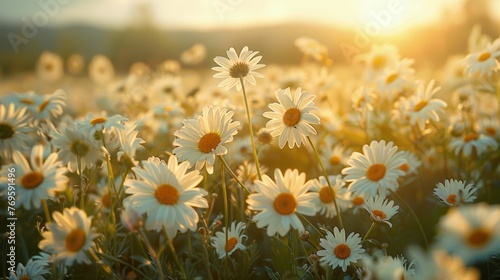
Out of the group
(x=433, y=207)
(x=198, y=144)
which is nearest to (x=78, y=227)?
(x=198, y=144)

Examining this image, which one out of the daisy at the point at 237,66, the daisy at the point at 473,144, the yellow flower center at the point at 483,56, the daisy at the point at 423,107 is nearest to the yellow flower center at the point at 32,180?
the daisy at the point at 237,66

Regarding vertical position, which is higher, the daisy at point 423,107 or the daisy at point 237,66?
the daisy at point 237,66

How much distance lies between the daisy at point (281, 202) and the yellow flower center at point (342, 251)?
26cm

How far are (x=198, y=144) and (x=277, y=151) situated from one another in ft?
7.10

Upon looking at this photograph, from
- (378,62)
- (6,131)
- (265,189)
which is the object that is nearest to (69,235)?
(265,189)

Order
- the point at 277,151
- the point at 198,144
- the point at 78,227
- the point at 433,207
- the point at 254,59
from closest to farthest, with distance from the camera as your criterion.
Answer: the point at 78,227, the point at 198,144, the point at 254,59, the point at 433,207, the point at 277,151

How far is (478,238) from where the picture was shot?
3.32ft

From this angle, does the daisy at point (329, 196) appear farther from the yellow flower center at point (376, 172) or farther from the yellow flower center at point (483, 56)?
the yellow flower center at point (483, 56)

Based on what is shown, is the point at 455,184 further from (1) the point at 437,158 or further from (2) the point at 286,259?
(1) the point at 437,158

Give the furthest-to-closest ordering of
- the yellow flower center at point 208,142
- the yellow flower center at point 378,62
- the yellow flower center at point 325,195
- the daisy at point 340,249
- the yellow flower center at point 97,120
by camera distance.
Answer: the yellow flower center at point 378,62 < the yellow flower center at point 325,195 < the yellow flower center at point 97,120 < the yellow flower center at point 208,142 < the daisy at point 340,249

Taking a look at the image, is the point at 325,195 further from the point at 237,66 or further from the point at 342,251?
the point at 237,66

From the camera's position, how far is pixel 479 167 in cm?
308

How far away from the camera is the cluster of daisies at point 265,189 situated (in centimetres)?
164

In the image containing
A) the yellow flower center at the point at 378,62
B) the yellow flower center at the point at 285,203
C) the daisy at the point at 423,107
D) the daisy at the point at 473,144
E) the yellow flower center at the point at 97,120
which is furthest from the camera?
the yellow flower center at the point at 378,62
